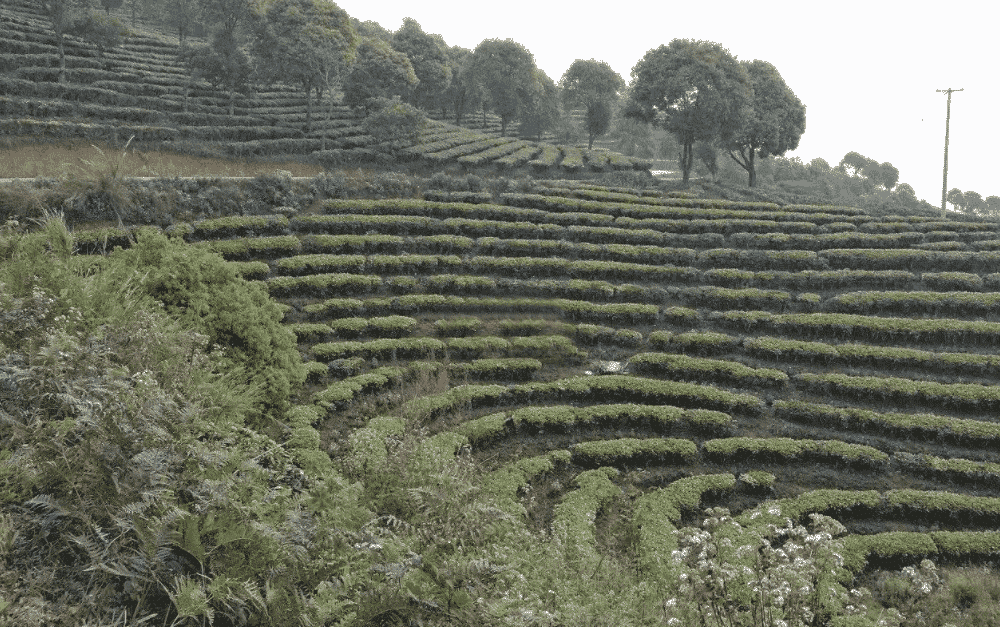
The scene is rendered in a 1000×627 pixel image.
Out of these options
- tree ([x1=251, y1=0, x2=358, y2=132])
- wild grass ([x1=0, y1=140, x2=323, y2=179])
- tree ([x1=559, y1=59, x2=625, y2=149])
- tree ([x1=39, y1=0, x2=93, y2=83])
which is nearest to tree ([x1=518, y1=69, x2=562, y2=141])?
tree ([x1=559, y1=59, x2=625, y2=149])

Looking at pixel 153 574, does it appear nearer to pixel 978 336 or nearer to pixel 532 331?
pixel 532 331

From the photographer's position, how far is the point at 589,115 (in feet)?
220

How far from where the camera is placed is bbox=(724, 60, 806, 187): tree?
5269 centimetres

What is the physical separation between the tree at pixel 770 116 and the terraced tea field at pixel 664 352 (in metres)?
23.3

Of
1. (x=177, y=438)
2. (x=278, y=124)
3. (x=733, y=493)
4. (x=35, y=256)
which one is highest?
(x=278, y=124)

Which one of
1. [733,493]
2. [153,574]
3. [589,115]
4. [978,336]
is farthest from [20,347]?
[589,115]

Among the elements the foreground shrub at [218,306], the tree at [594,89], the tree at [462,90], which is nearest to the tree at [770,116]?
the tree at [594,89]

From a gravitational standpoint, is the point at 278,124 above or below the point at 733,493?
above

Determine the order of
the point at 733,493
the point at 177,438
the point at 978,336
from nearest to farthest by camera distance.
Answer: the point at 177,438, the point at 733,493, the point at 978,336

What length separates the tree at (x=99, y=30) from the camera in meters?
50.2

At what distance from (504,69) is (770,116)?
94.1 ft

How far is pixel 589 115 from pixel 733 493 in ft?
193

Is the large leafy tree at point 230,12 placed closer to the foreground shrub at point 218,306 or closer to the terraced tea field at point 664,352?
the terraced tea field at point 664,352

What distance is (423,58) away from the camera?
65500mm
